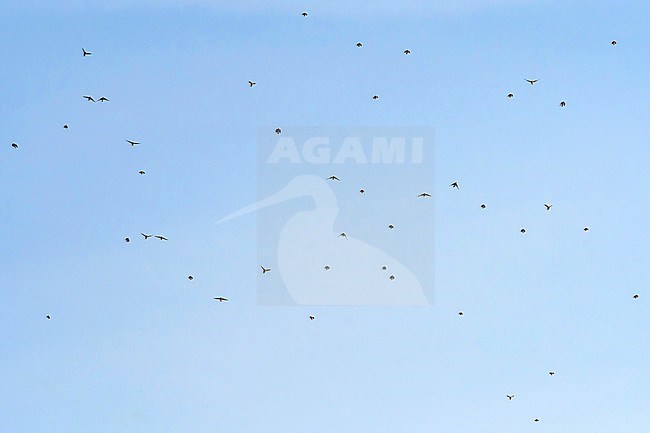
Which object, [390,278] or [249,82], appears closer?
[249,82]

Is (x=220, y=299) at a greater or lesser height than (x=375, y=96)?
lesser

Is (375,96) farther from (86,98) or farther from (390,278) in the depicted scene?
(86,98)

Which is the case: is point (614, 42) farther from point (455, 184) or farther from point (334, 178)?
point (334, 178)

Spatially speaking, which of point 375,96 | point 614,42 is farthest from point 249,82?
point 614,42

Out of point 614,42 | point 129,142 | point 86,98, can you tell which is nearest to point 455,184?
point 614,42

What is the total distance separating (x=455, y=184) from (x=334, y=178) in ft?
15.8

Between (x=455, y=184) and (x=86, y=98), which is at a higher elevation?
(x=86, y=98)

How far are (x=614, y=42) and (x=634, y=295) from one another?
389 inches

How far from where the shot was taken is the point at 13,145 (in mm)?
30203

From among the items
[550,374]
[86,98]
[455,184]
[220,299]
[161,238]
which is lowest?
[550,374]

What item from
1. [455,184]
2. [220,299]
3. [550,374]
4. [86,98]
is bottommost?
[550,374]

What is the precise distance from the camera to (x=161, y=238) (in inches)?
1198

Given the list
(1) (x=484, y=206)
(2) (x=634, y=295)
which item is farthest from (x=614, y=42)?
(2) (x=634, y=295)

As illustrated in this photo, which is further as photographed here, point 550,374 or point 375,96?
point 550,374
